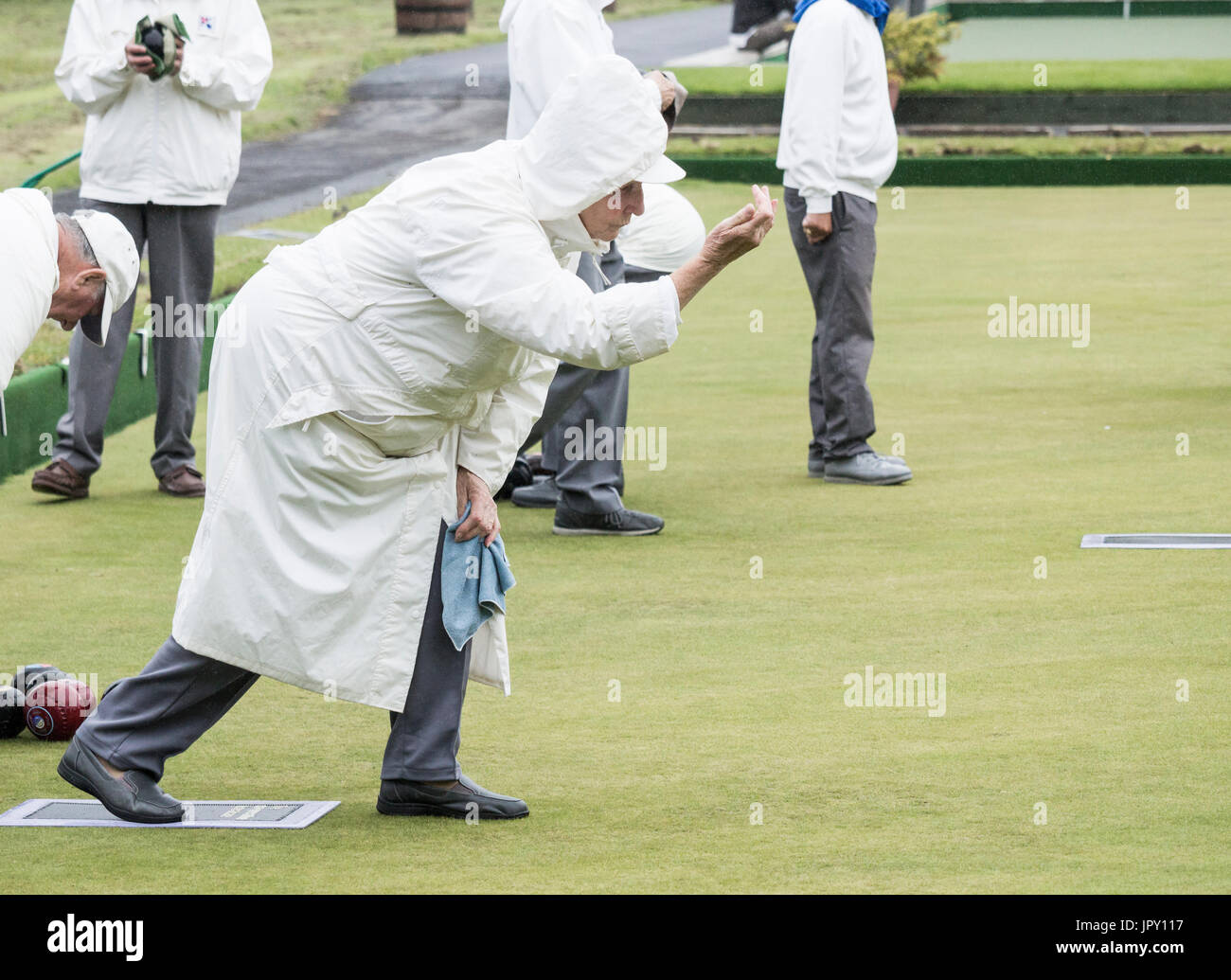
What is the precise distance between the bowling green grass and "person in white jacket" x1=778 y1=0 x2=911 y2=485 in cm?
26

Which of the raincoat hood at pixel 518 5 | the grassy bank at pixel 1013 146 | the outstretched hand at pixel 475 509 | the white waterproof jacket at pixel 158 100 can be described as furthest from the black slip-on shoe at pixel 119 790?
the grassy bank at pixel 1013 146

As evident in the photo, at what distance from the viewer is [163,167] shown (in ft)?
24.1

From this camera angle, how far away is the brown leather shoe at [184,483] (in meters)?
7.53

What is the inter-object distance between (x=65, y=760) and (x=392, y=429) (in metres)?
0.94

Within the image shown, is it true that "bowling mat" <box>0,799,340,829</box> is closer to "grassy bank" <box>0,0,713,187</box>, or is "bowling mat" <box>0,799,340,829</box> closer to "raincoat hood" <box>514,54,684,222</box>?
"raincoat hood" <box>514,54,684,222</box>

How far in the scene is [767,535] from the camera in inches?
268

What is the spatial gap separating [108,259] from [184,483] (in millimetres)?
3735

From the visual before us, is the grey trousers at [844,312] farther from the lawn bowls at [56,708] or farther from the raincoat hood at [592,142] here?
the raincoat hood at [592,142]

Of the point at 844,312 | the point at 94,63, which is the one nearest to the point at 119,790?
the point at 94,63

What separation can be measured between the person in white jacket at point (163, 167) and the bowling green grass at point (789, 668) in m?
0.28

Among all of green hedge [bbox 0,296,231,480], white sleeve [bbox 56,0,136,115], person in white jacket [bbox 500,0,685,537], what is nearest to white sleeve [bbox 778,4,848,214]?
person in white jacket [bbox 500,0,685,537]

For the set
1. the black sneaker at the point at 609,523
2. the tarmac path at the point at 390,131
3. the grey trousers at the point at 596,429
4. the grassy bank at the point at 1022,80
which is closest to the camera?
the grey trousers at the point at 596,429
